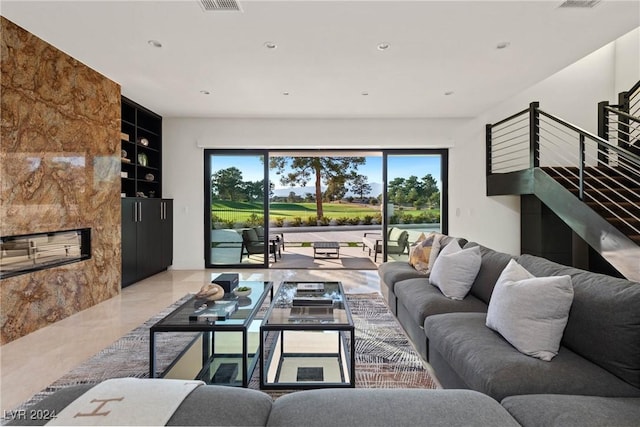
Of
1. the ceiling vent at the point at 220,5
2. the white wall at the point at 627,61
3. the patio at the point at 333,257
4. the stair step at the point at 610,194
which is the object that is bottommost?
the patio at the point at 333,257

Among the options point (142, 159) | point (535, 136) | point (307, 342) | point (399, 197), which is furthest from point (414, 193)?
point (142, 159)

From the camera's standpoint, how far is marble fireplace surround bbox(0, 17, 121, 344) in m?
2.85

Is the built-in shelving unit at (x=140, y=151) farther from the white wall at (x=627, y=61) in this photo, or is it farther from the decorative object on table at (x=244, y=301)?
the white wall at (x=627, y=61)

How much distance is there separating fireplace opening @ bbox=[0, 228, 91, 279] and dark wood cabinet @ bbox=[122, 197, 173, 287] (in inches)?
32.0

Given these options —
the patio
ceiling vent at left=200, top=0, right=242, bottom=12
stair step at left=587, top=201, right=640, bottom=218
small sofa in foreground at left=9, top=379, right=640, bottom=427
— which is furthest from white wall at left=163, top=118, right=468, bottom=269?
small sofa in foreground at left=9, top=379, right=640, bottom=427

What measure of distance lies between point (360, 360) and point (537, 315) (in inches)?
50.5

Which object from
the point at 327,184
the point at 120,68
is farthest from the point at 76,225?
the point at 327,184

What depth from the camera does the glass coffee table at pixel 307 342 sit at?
2.03 m

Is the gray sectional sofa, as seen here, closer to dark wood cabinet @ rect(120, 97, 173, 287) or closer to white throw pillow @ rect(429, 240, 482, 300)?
white throw pillow @ rect(429, 240, 482, 300)

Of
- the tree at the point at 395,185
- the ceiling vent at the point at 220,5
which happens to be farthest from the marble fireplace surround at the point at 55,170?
the tree at the point at 395,185

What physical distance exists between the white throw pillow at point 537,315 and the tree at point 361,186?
762cm

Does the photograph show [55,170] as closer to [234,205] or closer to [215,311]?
[215,311]

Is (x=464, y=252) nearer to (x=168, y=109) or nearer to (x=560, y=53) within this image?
(x=560, y=53)

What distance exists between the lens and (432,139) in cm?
580
